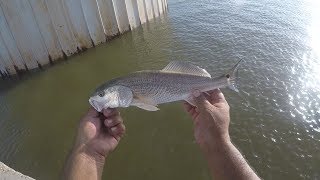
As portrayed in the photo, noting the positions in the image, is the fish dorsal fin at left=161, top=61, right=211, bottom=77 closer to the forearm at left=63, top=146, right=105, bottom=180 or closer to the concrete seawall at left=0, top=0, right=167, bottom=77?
the forearm at left=63, top=146, right=105, bottom=180

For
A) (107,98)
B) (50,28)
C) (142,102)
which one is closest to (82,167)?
(107,98)

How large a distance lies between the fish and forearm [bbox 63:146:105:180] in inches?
22.0

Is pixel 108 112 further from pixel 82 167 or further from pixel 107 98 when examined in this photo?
pixel 82 167

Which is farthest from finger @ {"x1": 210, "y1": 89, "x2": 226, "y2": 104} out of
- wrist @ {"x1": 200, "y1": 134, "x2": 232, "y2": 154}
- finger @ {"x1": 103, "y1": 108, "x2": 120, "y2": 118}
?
finger @ {"x1": 103, "y1": 108, "x2": 120, "y2": 118}

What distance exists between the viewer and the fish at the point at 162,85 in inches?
166

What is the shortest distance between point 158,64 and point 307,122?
528 centimetres

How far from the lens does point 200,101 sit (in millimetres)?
4117

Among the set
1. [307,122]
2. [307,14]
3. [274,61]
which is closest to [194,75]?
[307,122]

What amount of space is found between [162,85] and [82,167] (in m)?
1.32

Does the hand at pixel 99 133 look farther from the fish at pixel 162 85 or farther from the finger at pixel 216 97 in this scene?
the finger at pixel 216 97

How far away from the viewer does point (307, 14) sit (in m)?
14.1

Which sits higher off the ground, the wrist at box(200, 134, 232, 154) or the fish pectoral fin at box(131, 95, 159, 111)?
the fish pectoral fin at box(131, 95, 159, 111)

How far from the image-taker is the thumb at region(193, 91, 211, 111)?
13.1ft

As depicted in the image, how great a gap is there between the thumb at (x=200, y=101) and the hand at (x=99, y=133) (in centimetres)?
91
